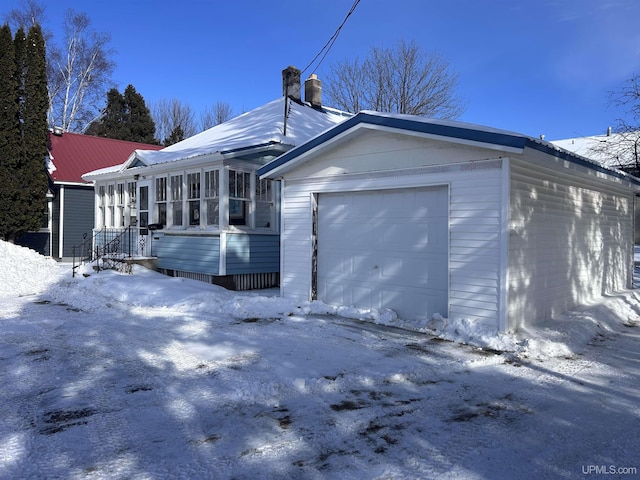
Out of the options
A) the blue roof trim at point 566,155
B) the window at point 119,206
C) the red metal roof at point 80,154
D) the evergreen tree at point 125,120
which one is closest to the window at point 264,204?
the window at point 119,206

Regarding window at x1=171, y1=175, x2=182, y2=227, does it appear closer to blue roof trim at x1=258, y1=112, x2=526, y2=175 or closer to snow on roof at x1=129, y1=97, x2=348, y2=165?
snow on roof at x1=129, y1=97, x2=348, y2=165

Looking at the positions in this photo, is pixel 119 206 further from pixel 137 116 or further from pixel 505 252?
pixel 137 116

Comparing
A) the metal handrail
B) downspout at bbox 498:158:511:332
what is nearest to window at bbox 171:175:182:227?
the metal handrail

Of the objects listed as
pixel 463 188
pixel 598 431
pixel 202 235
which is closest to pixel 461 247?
pixel 463 188

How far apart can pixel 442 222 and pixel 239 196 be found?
6093 mm

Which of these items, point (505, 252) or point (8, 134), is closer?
point (505, 252)

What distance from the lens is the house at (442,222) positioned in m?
6.77

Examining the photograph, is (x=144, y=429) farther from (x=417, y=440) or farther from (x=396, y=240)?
(x=396, y=240)

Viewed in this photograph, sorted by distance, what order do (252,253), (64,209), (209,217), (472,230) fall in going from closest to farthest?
(472,230) < (252,253) < (209,217) < (64,209)

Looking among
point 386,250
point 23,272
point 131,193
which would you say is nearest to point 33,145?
point 131,193

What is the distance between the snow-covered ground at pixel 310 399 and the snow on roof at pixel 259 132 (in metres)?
5.71

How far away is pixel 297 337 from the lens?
6934mm

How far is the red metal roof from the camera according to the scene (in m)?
20.1
